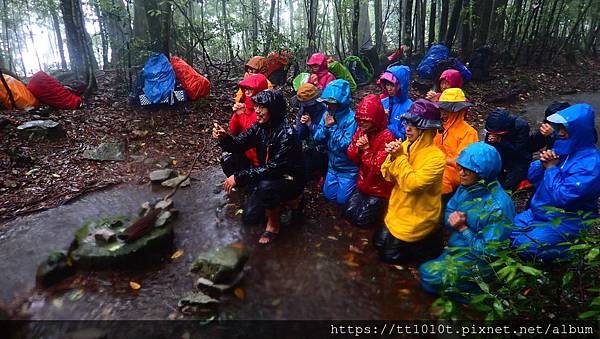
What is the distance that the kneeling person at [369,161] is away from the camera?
4.51 m

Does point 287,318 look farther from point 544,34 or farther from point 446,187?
point 544,34

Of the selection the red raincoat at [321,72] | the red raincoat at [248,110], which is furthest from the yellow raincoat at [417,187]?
the red raincoat at [321,72]

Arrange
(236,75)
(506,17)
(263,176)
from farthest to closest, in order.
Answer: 1. (506,17)
2. (236,75)
3. (263,176)

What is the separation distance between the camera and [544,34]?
43.9 ft

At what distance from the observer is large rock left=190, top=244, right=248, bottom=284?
141 inches

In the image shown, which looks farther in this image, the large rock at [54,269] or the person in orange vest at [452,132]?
the person in orange vest at [452,132]

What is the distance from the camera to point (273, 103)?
4465 millimetres

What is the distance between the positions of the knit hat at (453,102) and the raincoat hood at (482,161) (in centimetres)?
143

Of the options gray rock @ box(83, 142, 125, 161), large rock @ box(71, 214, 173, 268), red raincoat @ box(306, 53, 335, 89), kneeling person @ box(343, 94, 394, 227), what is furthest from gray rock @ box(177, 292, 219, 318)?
red raincoat @ box(306, 53, 335, 89)

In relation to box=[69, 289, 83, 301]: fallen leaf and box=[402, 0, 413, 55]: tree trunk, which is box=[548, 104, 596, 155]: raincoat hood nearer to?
box=[69, 289, 83, 301]: fallen leaf

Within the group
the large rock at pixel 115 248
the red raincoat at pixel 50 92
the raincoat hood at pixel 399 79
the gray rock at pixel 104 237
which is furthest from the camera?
the red raincoat at pixel 50 92

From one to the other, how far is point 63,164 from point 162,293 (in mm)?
4150

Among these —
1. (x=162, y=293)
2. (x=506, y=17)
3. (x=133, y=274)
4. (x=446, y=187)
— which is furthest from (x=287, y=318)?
(x=506, y=17)

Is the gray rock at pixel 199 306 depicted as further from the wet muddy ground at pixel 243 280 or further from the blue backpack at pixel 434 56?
the blue backpack at pixel 434 56
